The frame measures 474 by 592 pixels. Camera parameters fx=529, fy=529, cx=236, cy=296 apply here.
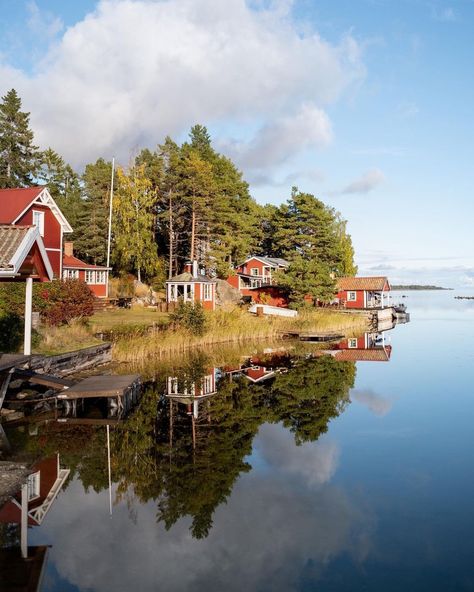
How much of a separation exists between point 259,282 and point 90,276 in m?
22.6

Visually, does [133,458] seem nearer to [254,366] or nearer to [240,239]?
[254,366]

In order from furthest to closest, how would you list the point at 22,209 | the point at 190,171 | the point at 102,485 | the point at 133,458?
1. the point at 190,171
2. the point at 22,209
3. the point at 133,458
4. the point at 102,485

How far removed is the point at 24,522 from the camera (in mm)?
8508

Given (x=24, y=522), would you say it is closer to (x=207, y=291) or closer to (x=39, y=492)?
(x=39, y=492)

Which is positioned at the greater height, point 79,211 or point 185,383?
point 79,211

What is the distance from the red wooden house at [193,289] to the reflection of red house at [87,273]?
630cm

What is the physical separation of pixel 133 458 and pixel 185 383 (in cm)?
891

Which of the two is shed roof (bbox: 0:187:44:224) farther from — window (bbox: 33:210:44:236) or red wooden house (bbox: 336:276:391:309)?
red wooden house (bbox: 336:276:391:309)

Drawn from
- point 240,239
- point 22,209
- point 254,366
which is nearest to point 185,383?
point 254,366

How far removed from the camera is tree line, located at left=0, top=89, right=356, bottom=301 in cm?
4972

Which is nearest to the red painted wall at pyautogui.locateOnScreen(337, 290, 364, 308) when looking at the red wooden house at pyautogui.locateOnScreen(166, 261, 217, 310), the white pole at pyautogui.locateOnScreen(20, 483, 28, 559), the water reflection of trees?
the red wooden house at pyautogui.locateOnScreen(166, 261, 217, 310)

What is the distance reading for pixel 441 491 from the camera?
418 inches

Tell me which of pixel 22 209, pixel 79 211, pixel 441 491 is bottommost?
pixel 441 491

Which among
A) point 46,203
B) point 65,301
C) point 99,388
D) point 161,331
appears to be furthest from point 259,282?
point 99,388
